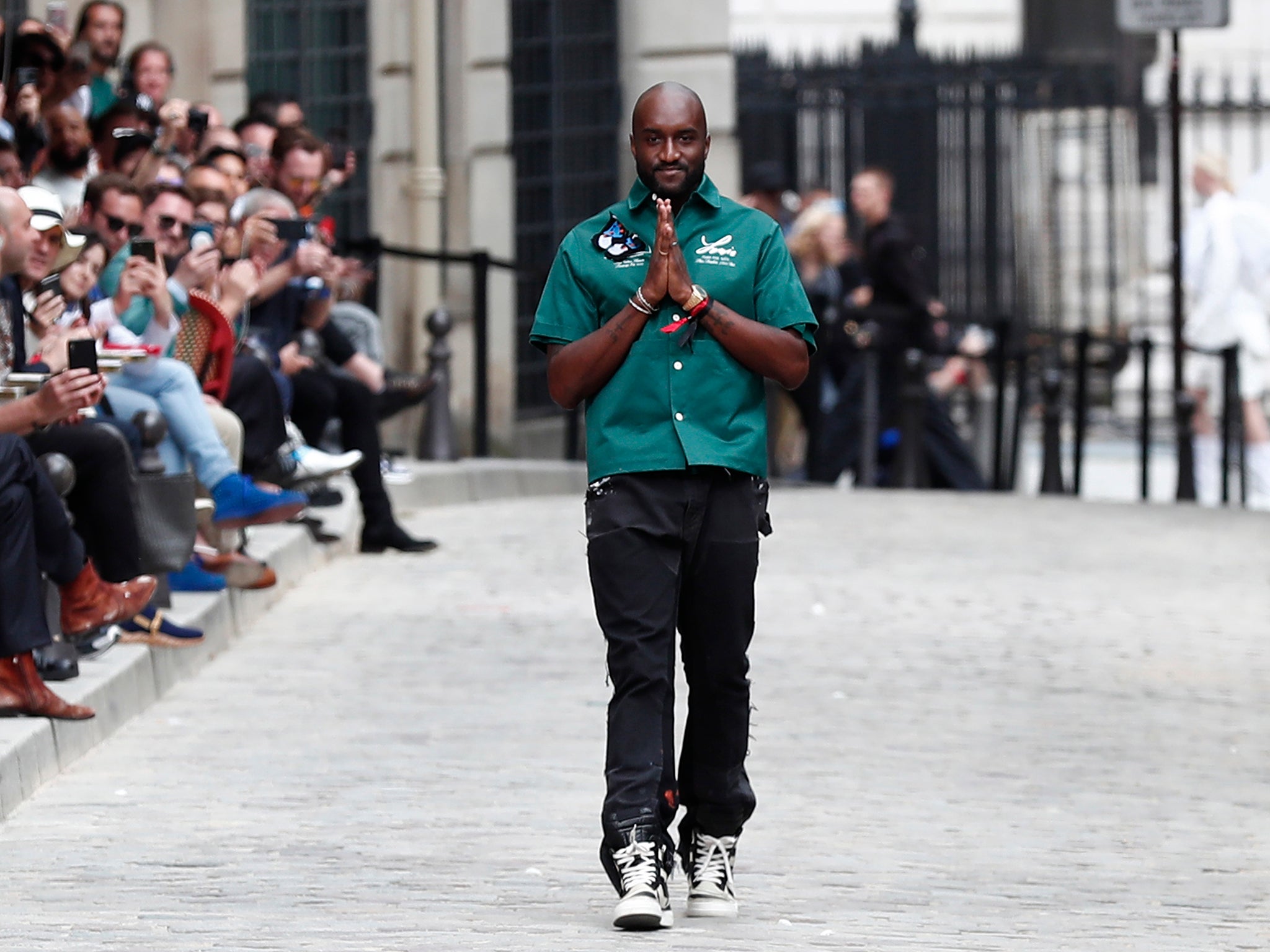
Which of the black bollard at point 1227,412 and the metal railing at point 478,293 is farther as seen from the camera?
the black bollard at point 1227,412

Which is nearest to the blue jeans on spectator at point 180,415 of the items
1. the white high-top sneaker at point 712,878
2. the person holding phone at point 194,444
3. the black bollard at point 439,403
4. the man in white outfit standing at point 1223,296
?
the person holding phone at point 194,444

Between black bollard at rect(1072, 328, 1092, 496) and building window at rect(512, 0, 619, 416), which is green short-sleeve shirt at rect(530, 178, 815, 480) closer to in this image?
black bollard at rect(1072, 328, 1092, 496)

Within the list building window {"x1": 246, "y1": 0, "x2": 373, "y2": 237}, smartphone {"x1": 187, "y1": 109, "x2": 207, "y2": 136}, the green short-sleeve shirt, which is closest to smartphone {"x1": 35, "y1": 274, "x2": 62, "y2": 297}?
the green short-sleeve shirt

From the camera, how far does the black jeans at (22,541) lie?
779cm

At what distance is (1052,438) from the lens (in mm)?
17609

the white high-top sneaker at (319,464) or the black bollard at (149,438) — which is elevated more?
the black bollard at (149,438)

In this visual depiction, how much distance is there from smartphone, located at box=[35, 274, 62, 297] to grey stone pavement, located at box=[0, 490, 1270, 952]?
1.31 m

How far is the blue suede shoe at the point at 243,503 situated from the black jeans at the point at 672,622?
14.2ft

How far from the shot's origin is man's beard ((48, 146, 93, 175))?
11.5 meters

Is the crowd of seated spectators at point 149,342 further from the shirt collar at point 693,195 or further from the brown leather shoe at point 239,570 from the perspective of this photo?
the shirt collar at point 693,195

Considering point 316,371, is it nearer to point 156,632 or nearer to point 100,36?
point 100,36

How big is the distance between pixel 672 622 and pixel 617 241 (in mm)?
792

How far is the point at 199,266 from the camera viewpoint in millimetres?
10859

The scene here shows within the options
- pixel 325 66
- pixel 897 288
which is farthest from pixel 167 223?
pixel 325 66
